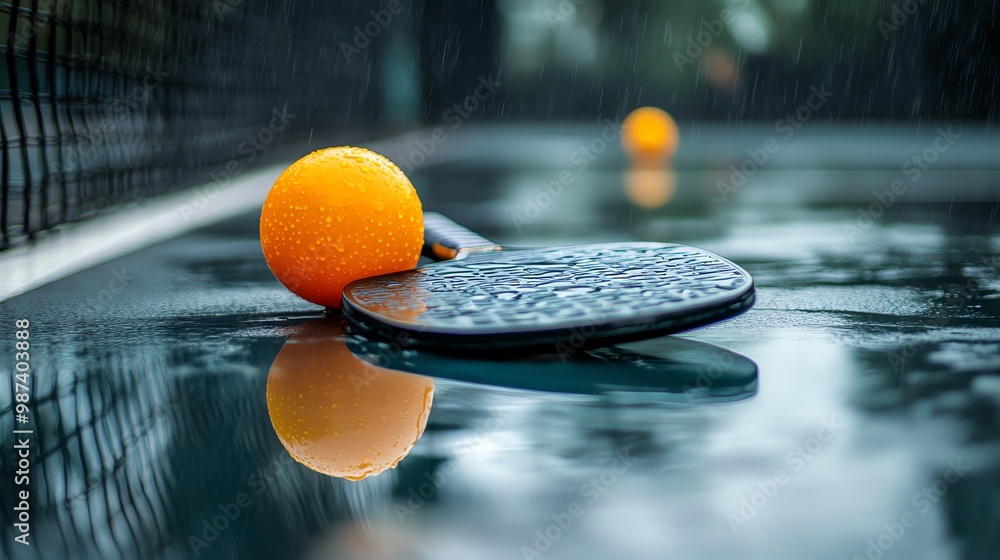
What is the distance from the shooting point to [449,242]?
2383mm

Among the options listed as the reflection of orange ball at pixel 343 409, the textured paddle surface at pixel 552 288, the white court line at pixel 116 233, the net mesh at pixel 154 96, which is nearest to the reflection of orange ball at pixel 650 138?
the net mesh at pixel 154 96

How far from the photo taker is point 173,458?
116 centimetres

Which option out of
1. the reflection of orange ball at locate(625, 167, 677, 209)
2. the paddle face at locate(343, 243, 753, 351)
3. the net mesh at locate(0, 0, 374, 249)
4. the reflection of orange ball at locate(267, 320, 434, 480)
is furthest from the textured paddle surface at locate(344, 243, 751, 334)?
the reflection of orange ball at locate(625, 167, 677, 209)

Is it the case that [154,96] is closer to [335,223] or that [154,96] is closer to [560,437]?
[335,223]

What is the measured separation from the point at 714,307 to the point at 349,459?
657 millimetres

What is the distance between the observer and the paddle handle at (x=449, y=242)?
233 cm

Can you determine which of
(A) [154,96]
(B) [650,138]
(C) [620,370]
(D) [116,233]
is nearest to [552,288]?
(C) [620,370]

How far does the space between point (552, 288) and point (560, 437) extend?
544 millimetres

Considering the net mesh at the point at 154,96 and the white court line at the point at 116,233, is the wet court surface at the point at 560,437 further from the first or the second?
the net mesh at the point at 154,96

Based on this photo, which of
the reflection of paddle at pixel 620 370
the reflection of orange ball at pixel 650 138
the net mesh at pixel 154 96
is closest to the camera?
the reflection of paddle at pixel 620 370

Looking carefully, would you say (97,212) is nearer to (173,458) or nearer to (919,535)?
(173,458)

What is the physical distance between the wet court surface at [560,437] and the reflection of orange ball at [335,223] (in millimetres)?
100

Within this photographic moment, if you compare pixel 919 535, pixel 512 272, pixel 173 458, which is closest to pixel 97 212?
pixel 512 272

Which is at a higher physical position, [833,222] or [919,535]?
[919,535]
